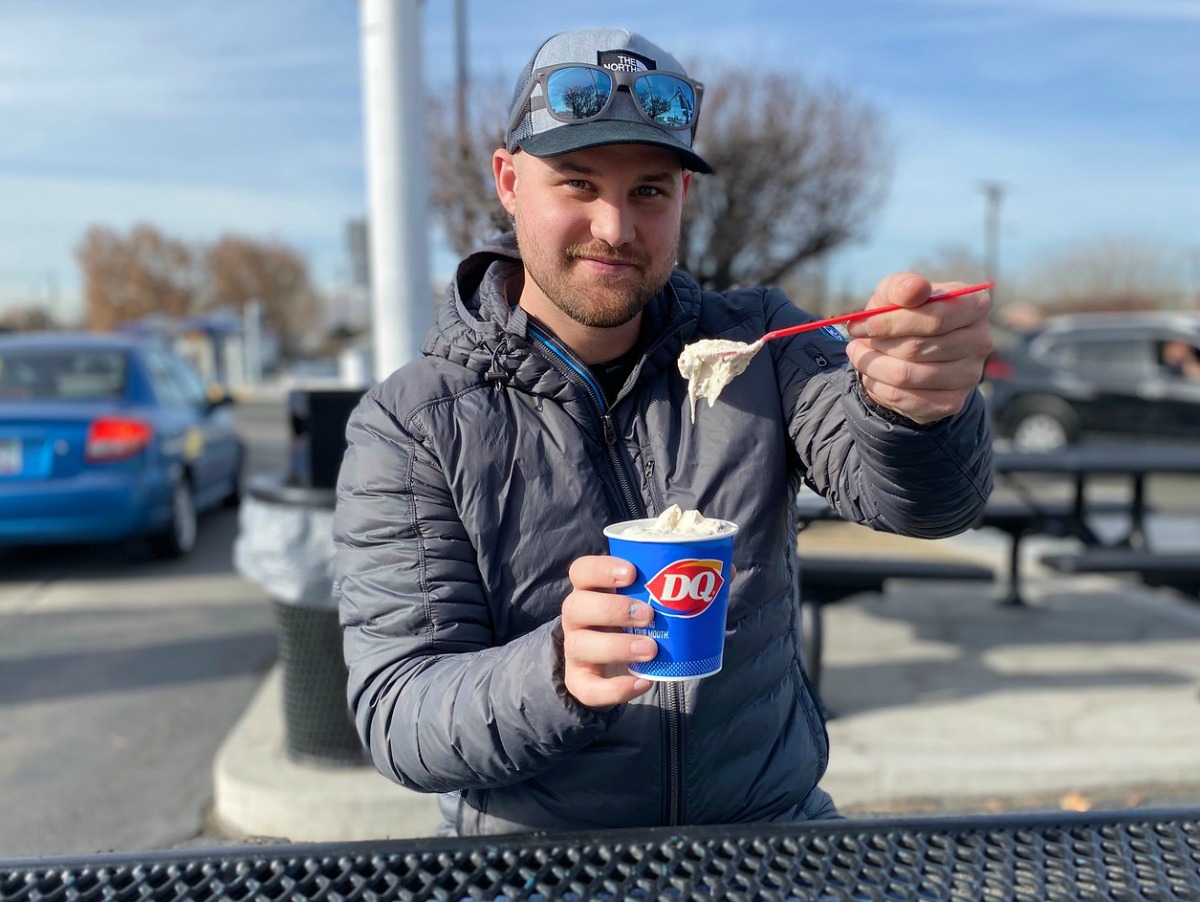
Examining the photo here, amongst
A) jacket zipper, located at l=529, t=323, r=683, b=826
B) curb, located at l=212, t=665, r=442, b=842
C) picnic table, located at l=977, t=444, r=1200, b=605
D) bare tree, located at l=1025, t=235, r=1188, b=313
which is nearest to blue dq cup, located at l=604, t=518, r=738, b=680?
jacket zipper, located at l=529, t=323, r=683, b=826

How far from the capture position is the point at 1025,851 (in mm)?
1500

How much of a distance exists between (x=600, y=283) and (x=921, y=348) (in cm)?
58

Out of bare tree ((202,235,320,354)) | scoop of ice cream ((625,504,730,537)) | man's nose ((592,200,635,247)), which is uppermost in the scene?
bare tree ((202,235,320,354))

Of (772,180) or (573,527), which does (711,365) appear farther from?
(772,180)

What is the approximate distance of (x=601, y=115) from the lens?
5.59ft

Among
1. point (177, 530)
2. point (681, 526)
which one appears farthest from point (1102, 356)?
point (681, 526)

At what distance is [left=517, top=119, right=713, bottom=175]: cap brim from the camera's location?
1.68 metres

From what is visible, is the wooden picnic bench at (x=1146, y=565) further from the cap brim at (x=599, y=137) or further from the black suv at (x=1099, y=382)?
the black suv at (x=1099, y=382)

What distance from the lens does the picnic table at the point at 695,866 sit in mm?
1396

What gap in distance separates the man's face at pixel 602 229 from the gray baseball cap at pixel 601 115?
0.12 ft

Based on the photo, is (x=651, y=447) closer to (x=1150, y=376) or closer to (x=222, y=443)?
(x=222, y=443)

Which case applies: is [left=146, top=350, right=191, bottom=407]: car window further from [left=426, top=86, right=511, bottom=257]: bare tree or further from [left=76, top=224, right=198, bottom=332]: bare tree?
[left=76, top=224, right=198, bottom=332]: bare tree

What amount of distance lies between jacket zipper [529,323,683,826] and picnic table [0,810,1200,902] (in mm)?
148

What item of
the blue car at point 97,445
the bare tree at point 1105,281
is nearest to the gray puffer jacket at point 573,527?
Result: the blue car at point 97,445
